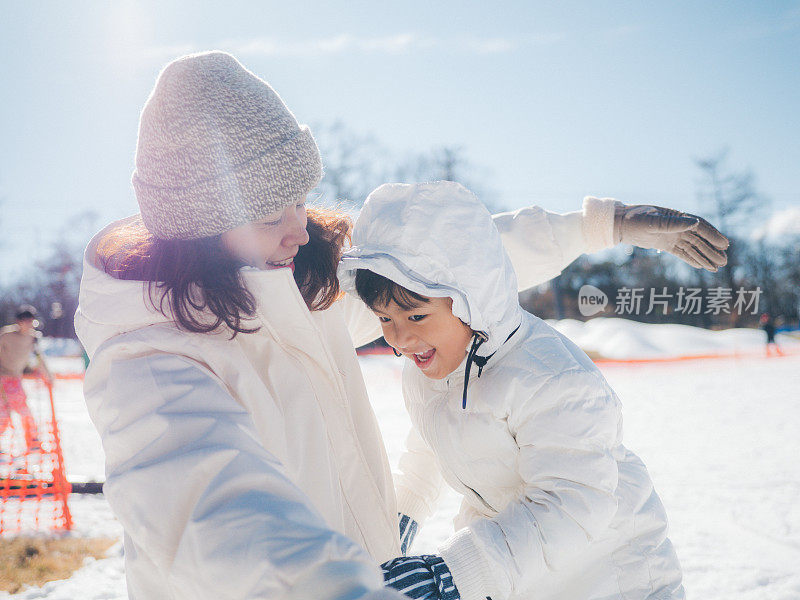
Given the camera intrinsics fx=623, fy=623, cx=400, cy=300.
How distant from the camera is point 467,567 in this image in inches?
50.5

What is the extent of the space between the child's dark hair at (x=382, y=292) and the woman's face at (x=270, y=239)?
0.72ft

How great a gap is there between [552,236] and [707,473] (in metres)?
4.40

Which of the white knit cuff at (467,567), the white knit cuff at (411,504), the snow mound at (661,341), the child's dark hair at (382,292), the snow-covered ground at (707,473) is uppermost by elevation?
the child's dark hair at (382,292)

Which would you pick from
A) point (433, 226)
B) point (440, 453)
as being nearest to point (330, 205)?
point (433, 226)

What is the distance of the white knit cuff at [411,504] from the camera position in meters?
1.92

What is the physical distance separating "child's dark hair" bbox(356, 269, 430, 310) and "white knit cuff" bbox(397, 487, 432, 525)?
0.63 meters

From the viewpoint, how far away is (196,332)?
125 cm

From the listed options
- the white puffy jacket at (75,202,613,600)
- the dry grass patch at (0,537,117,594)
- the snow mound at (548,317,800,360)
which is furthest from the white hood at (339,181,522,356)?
the snow mound at (548,317,800,360)

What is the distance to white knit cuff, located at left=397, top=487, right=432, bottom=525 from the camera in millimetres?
1923

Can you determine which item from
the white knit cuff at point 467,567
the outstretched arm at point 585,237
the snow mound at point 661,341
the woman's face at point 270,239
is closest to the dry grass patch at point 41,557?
the outstretched arm at point 585,237

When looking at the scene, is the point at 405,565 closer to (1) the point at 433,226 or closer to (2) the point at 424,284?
(2) the point at 424,284

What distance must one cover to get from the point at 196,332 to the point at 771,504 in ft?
15.5

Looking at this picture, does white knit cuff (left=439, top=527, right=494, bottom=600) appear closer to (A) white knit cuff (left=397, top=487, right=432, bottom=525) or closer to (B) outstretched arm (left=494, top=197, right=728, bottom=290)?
(A) white knit cuff (left=397, top=487, right=432, bottom=525)

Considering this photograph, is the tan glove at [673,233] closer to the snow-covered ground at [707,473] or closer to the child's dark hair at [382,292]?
the child's dark hair at [382,292]
